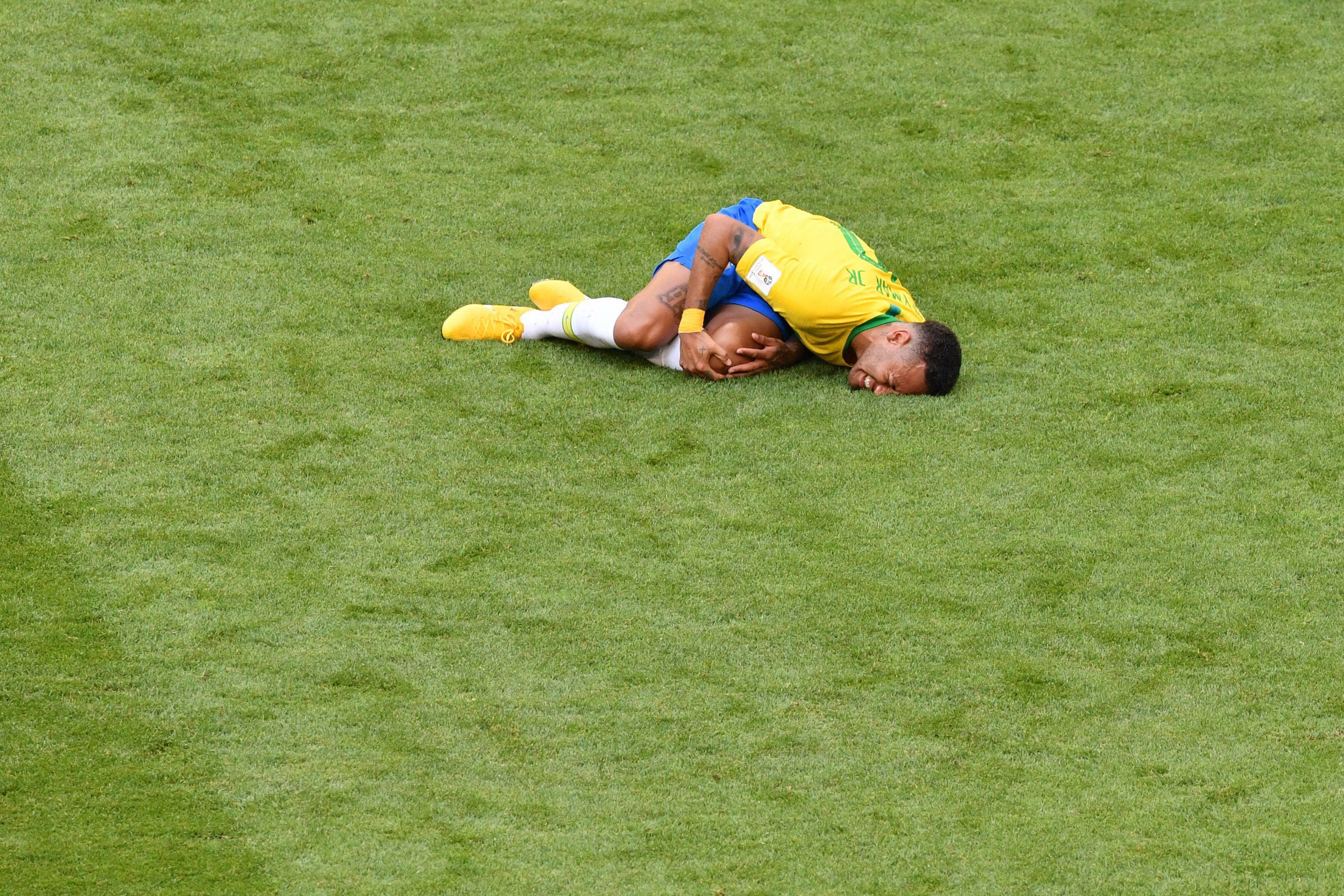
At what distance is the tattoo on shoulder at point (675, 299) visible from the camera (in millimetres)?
6234

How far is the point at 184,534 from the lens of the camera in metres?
5.11

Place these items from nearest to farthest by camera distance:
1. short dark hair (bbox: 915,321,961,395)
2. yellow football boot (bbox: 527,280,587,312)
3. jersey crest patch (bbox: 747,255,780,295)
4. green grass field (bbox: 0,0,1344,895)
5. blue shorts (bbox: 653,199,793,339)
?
green grass field (bbox: 0,0,1344,895) → short dark hair (bbox: 915,321,961,395) → jersey crest patch (bbox: 747,255,780,295) → blue shorts (bbox: 653,199,793,339) → yellow football boot (bbox: 527,280,587,312)

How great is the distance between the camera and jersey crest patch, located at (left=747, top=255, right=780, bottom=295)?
6.09m

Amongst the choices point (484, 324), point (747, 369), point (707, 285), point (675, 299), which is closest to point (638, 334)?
point (675, 299)

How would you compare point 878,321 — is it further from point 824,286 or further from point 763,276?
point 763,276

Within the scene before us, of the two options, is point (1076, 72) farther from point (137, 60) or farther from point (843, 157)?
point (137, 60)

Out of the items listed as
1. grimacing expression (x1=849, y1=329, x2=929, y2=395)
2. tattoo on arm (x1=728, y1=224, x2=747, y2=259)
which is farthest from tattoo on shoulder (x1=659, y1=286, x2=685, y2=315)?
grimacing expression (x1=849, y1=329, x2=929, y2=395)

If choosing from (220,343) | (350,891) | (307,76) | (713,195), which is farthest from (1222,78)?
(350,891)

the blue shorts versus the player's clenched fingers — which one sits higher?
the blue shorts

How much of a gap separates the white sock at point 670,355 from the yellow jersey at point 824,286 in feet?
1.18

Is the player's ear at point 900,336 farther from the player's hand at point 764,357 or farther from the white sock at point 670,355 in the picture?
the white sock at point 670,355

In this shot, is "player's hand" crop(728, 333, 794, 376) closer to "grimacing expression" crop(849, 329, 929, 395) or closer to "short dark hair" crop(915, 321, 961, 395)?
"grimacing expression" crop(849, 329, 929, 395)

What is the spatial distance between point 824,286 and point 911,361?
42 cm

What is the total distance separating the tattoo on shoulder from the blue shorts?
108 mm
